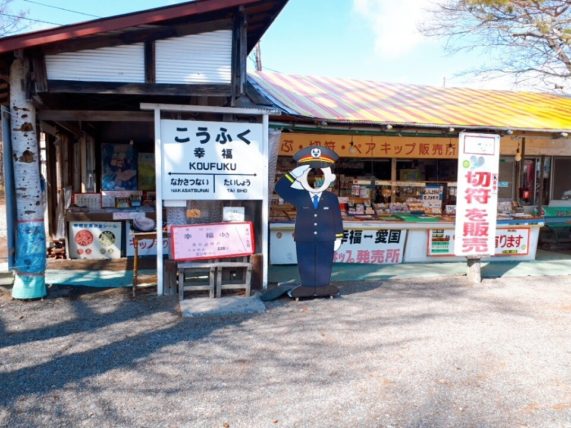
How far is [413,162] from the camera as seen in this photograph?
11000 mm

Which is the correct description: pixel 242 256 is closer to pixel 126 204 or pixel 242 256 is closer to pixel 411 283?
pixel 411 283

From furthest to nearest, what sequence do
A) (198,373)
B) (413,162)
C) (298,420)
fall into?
(413,162)
(198,373)
(298,420)

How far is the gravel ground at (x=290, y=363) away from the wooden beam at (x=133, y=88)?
8.73 feet

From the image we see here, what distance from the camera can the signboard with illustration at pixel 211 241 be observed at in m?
6.28

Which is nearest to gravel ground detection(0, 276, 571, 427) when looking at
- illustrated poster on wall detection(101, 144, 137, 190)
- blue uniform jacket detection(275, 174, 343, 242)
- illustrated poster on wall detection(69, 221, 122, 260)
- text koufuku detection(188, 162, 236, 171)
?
blue uniform jacket detection(275, 174, 343, 242)

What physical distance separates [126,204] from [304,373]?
664 centimetres

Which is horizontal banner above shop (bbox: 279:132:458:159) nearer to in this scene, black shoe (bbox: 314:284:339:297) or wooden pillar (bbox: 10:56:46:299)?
black shoe (bbox: 314:284:339:297)

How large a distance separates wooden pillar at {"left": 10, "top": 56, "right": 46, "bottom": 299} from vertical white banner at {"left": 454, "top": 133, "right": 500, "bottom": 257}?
584cm

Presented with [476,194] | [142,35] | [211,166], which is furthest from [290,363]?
[476,194]

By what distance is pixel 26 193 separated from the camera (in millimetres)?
5980

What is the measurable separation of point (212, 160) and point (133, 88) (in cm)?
132

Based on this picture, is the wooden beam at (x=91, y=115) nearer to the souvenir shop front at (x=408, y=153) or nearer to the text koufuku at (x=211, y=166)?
the text koufuku at (x=211, y=166)

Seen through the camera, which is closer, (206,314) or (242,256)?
(206,314)

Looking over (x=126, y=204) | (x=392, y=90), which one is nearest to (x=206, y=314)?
(x=126, y=204)
